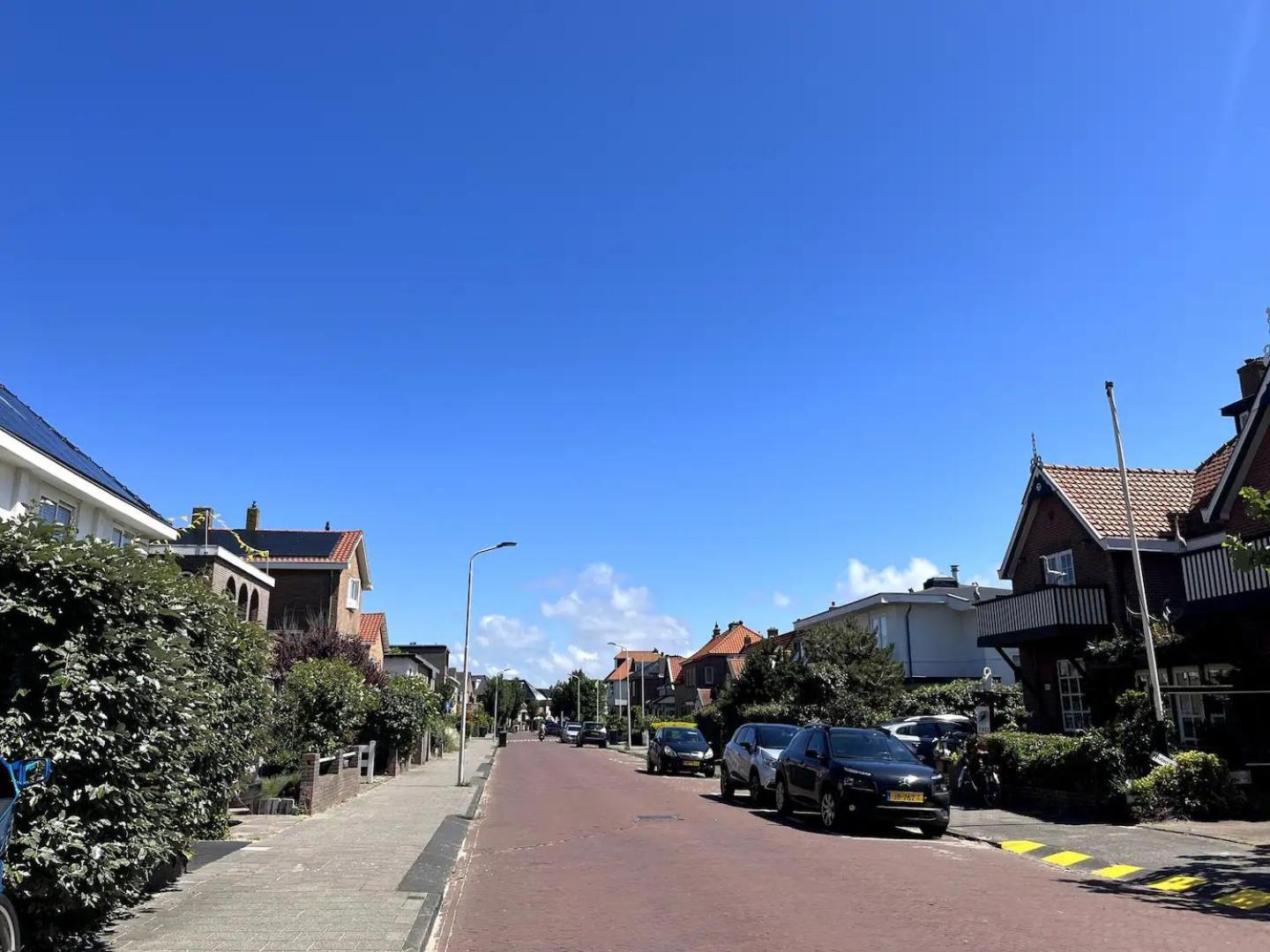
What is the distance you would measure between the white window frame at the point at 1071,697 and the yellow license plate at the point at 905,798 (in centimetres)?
1107

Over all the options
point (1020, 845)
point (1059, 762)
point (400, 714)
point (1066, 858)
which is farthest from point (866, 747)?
point (400, 714)

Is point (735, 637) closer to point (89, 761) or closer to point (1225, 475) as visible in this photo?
point (1225, 475)

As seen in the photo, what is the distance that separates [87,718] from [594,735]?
213 ft

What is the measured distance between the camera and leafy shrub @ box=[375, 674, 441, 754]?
2919cm

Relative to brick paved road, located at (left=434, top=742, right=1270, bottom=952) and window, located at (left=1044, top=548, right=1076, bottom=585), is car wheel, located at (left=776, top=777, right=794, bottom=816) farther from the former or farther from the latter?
window, located at (left=1044, top=548, right=1076, bottom=585)

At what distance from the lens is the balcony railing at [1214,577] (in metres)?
17.6

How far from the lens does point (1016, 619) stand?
24688mm

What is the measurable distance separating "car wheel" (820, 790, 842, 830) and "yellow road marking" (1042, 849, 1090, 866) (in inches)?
136

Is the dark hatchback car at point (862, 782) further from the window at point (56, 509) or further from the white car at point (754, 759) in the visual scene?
the window at point (56, 509)

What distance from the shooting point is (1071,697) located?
24.2m

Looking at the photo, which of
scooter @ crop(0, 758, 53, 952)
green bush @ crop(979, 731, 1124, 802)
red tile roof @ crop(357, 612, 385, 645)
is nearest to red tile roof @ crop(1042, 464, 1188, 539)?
green bush @ crop(979, 731, 1124, 802)

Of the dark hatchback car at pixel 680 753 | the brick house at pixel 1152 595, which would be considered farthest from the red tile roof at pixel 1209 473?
the dark hatchback car at pixel 680 753

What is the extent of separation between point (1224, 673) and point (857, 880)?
39.8 feet

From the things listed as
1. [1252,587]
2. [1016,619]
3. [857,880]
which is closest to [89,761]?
[857,880]
